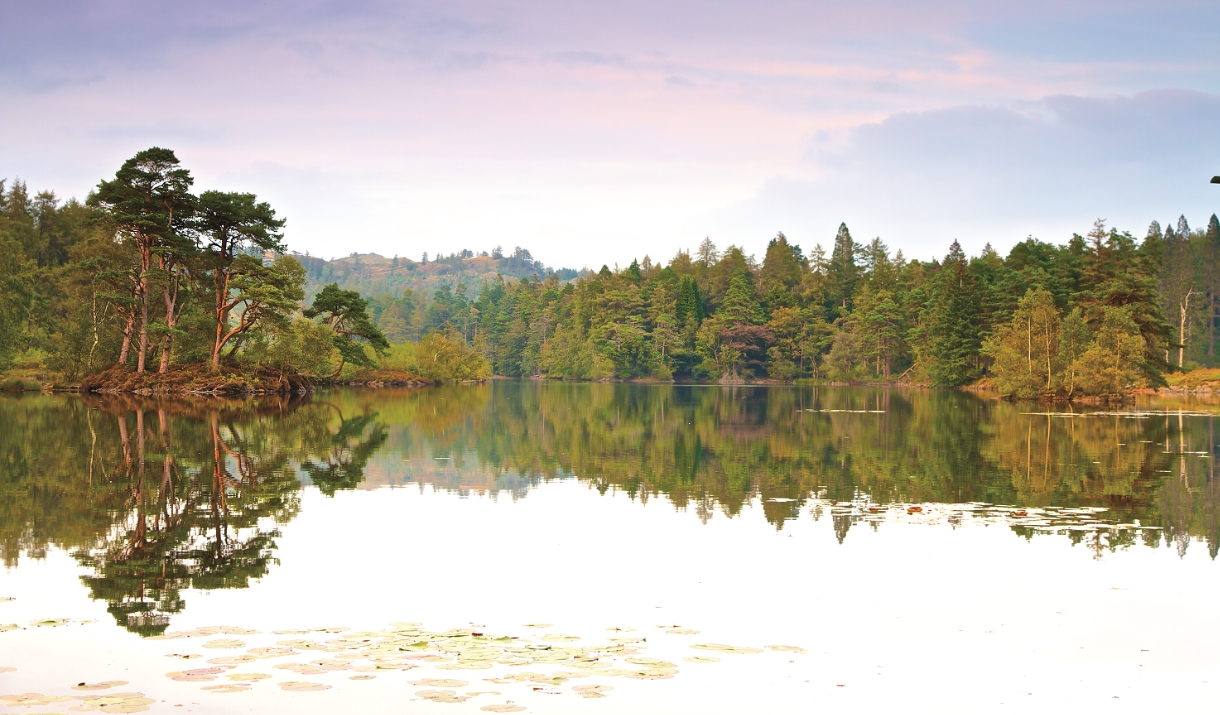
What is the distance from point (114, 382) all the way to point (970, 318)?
6199cm

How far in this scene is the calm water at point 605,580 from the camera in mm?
7004

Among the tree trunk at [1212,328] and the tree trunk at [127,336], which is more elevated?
the tree trunk at [1212,328]

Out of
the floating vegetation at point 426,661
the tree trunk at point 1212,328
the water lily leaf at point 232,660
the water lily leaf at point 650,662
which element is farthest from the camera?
the tree trunk at point 1212,328

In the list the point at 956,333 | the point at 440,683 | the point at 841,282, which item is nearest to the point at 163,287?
the point at 440,683

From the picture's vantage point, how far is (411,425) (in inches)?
1305

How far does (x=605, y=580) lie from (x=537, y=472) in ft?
32.9

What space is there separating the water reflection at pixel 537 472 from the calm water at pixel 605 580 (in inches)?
4.6

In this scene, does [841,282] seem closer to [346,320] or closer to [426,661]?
[346,320]

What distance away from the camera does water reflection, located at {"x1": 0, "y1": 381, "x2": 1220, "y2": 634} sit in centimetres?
1221

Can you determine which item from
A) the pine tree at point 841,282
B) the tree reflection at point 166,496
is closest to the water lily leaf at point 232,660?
the tree reflection at point 166,496

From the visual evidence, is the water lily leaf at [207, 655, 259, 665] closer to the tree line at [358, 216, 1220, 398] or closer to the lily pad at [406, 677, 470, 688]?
the lily pad at [406, 677, 470, 688]

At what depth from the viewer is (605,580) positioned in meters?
10.4

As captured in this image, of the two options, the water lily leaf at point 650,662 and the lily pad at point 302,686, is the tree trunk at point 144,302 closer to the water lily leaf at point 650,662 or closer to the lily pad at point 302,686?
the lily pad at point 302,686

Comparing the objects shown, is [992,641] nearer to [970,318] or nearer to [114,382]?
[114,382]
